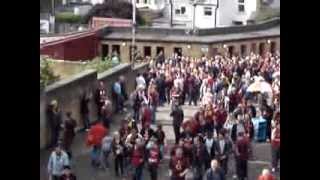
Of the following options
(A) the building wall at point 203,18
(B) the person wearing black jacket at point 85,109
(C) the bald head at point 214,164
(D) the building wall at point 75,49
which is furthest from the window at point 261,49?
(B) the person wearing black jacket at point 85,109

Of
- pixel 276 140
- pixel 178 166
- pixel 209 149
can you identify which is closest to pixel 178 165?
pixel 178 166

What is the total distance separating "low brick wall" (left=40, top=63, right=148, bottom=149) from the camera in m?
10.7

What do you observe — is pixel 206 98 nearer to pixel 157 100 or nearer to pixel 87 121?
pixel 157 100

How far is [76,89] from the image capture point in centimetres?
1076

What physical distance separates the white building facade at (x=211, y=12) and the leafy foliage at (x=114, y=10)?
0.44 meters

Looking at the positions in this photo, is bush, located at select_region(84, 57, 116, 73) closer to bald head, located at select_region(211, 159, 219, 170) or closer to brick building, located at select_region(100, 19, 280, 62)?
brick building, located at select_region(100, 19, 280, 62)

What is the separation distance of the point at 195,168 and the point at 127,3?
1.92m

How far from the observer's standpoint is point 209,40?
10883 millimetres

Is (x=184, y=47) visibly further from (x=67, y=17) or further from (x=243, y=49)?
(x=67, y=17)

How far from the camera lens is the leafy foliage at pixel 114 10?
35.4ft

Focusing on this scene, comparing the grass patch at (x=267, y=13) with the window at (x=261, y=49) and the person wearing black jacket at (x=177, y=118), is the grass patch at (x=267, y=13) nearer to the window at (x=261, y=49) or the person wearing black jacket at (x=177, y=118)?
the window at (x=261, y=49)

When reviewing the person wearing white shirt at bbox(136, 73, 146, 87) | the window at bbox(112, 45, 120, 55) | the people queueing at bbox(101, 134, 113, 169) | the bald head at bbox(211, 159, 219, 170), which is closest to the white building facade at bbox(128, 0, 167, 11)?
the window at bbox(112, 45, 120, 55)
